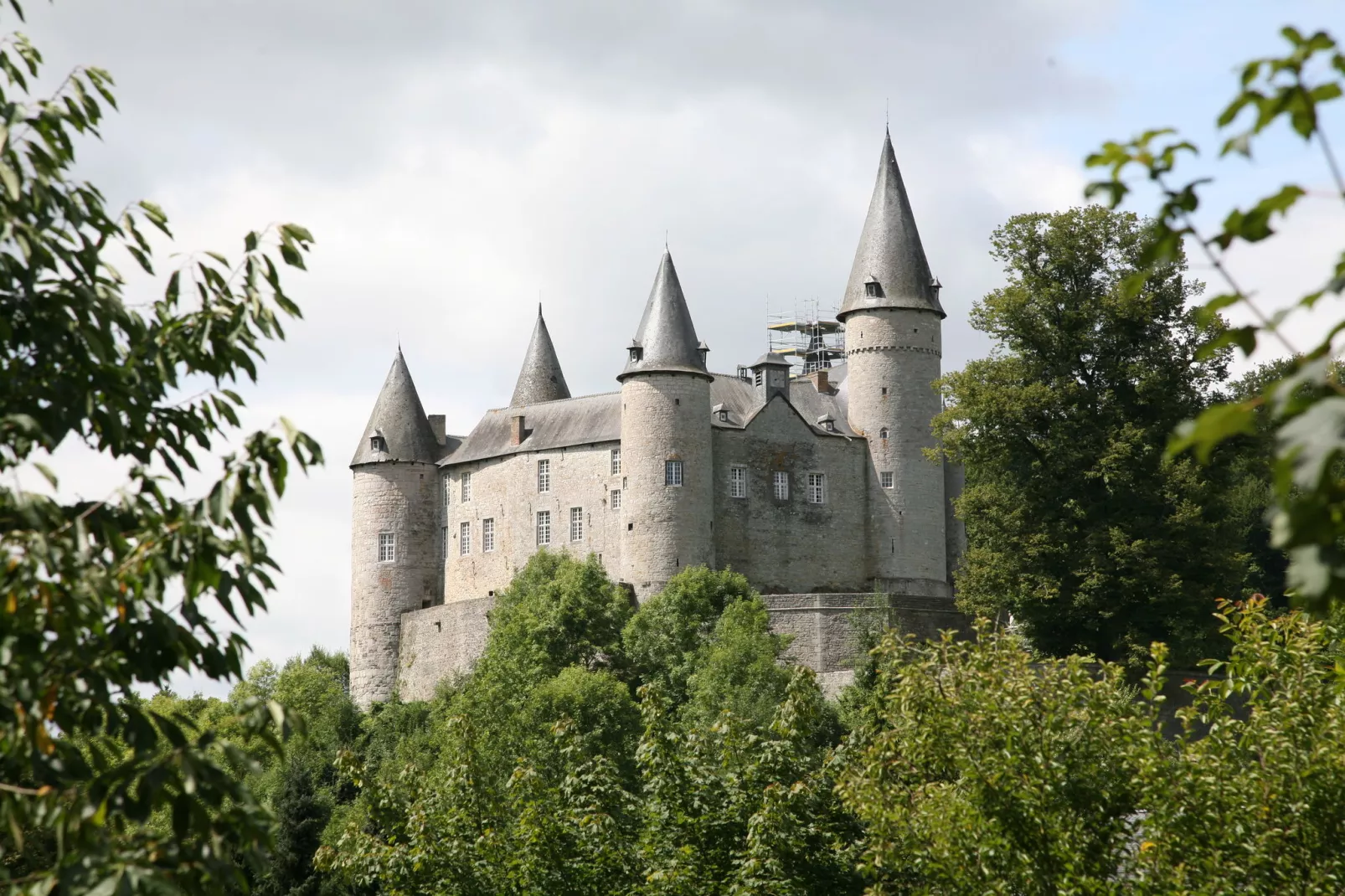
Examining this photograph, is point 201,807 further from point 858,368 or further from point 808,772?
point 858,368

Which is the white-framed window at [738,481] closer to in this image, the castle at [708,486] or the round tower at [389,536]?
the castle at [708,486]

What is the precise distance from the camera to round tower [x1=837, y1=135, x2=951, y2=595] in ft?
204

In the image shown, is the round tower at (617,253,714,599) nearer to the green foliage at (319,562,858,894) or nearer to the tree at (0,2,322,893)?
the green foliage at (319,562,858,894)

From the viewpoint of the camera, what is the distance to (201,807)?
7.43 metres

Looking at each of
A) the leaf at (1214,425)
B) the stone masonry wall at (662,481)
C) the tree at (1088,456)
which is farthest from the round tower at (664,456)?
the leaf at (1214,425)

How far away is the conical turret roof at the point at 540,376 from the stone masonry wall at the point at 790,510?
37.8 ft

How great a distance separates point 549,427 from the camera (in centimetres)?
6600

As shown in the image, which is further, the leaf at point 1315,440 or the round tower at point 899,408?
the round tower at point 899,408

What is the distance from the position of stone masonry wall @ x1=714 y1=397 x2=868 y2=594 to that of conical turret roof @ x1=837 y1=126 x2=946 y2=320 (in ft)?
14.8

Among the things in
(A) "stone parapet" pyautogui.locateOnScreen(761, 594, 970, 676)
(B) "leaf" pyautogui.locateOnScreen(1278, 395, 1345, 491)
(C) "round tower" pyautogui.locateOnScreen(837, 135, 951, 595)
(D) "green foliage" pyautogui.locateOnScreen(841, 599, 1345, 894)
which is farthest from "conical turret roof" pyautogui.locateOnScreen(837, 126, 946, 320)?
(B) "leaf" pyautogui.locateOnScreen(1278, 395, 1345, 491)

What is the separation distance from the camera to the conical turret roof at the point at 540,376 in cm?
7194

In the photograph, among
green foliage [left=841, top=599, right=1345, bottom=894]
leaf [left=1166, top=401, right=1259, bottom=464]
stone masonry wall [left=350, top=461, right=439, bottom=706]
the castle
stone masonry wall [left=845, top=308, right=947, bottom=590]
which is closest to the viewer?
leaf [left=1166, top=401, right=1259, bottom=464]

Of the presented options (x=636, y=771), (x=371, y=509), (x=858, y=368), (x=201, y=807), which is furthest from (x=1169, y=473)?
(x=201, y=807)

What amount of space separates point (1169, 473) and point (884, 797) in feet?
81.5
